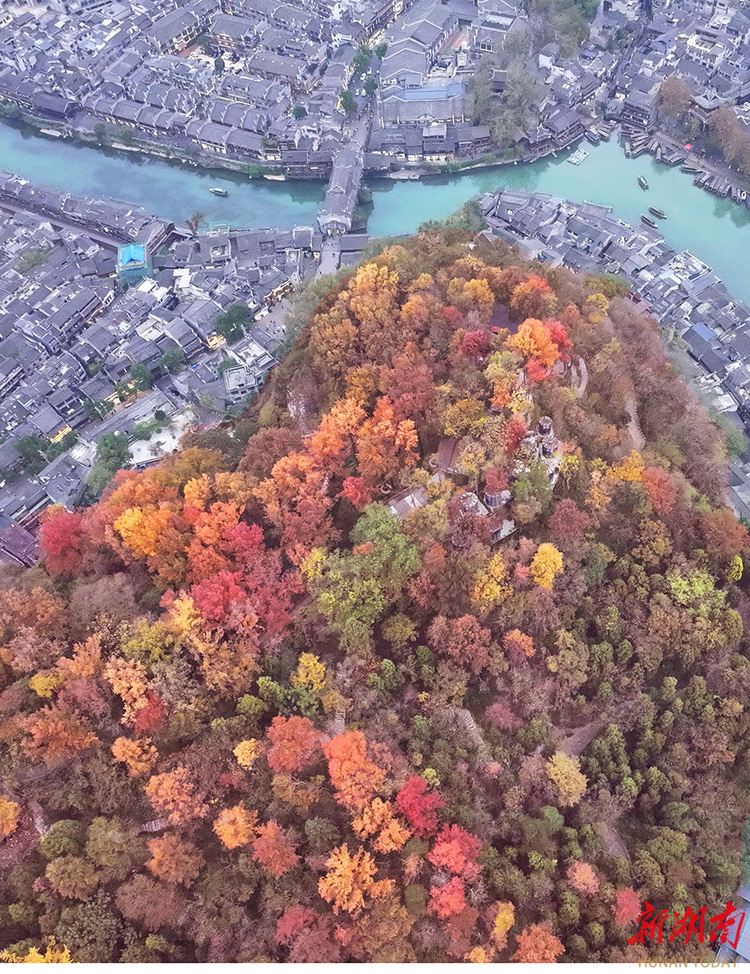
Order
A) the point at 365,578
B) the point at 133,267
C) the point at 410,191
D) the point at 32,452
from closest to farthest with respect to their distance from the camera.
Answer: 1. the point at 365,578
2. the point at 32,452
3. the point at 133,267
4. the point at 410,191

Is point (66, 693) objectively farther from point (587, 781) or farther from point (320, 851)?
point (587, 781)

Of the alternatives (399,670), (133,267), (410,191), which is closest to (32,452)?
(133,267)

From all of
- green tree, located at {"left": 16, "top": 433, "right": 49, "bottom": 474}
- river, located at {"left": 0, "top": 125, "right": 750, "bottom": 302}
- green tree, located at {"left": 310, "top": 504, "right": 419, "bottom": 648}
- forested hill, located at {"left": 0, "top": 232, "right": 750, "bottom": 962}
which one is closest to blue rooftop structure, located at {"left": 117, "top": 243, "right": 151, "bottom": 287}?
river, located at {"left": 0, "top": 125, "right": 750, "bottom": 302}

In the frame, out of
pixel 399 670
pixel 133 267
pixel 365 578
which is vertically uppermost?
pixel 365 578

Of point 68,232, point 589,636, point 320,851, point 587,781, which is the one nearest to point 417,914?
point 320,851

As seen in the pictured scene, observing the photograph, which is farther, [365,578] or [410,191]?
[410,191]

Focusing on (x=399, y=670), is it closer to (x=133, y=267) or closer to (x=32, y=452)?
(x=32, y=452)

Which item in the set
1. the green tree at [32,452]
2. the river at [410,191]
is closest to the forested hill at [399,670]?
the green tree at [32,452]
